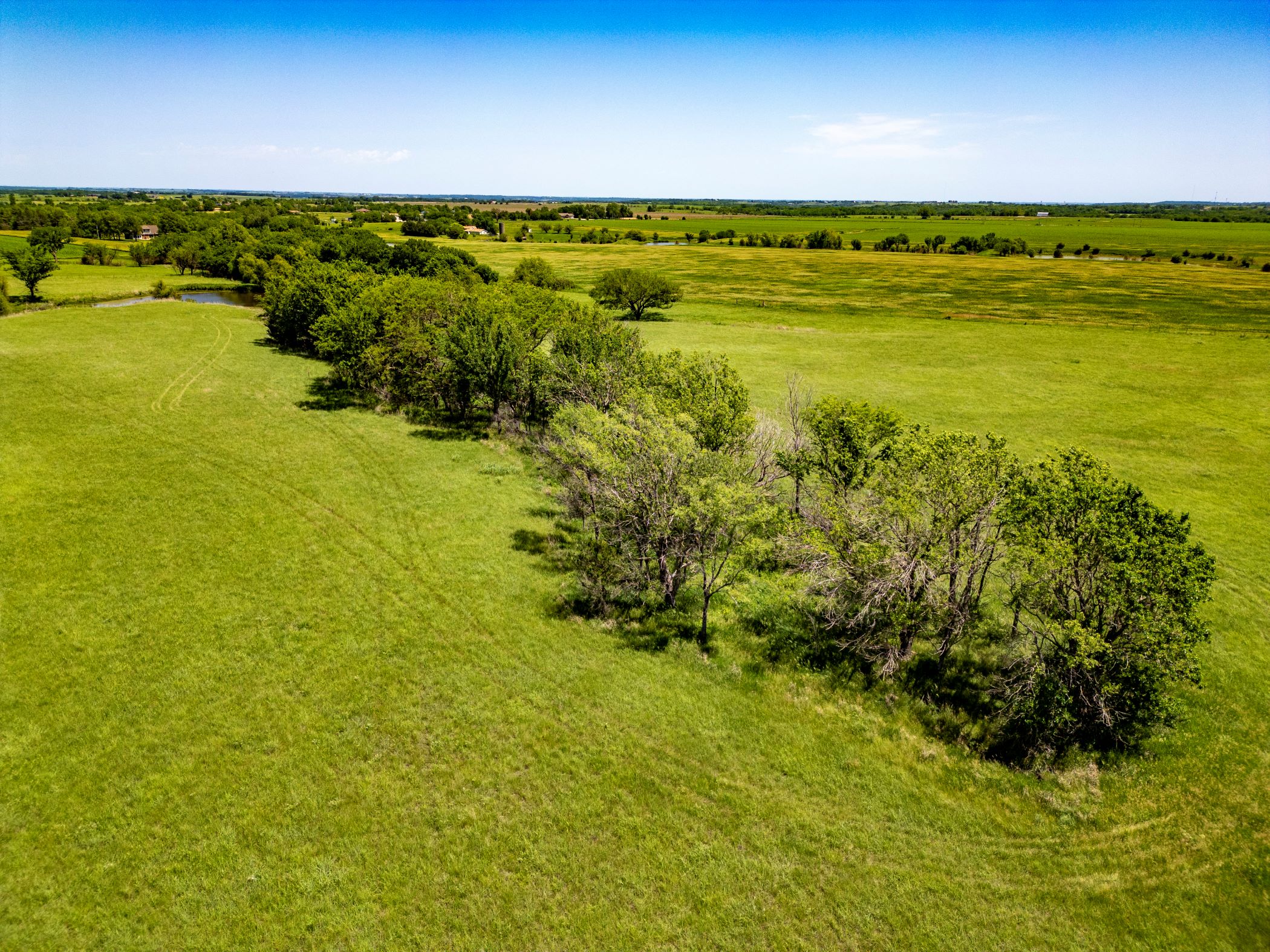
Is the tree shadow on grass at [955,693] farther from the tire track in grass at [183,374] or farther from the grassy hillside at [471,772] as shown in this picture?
the tire track in grass at [183,374]

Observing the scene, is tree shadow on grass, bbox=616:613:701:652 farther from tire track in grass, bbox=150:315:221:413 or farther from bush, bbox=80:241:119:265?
bush, bbox=80:241:119:265

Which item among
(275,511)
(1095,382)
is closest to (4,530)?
(275,511)

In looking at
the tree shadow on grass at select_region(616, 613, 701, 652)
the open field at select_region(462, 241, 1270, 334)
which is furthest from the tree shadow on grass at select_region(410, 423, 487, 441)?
the open field at select_region(462, 241, 1270, 334)

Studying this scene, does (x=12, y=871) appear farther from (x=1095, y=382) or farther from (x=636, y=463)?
(x=1095, y=382)

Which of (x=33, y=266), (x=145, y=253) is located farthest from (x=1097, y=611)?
(x=145, y=253)

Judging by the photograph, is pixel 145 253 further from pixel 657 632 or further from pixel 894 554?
pixel 894 554
